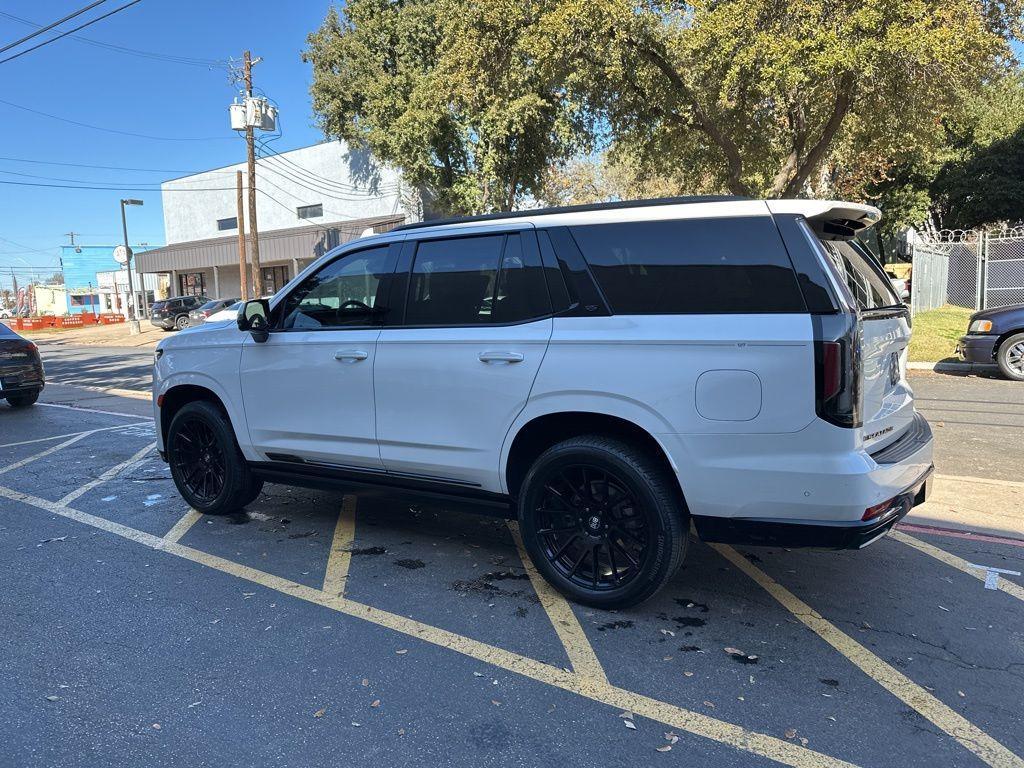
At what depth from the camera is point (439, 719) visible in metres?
2.78

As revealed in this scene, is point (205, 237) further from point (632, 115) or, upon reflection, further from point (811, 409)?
point (811, 409)

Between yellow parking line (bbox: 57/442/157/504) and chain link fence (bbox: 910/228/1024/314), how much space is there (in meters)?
19.3

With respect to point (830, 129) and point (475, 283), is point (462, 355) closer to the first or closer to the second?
point (475, 283)

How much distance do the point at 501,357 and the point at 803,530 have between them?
5.27 feet

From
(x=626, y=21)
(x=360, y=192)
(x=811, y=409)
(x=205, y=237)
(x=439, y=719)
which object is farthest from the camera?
(x=205, y=237)

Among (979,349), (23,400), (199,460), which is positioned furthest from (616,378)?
(23,400)

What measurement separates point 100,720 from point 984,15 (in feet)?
51.7

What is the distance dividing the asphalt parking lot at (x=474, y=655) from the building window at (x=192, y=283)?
144 feet

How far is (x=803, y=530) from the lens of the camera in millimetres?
3119

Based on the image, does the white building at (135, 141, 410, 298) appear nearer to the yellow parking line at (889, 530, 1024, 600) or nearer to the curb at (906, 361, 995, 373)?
the curb at (906, 361, 995, 373)

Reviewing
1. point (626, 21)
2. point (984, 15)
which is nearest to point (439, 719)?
point (626, 21)

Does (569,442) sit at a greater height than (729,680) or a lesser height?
greater

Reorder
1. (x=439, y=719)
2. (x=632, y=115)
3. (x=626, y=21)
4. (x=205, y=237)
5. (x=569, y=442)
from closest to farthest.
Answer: (x=439, y=719), (x=569, y=442), (x=626, y=21), (x=632, y=115), (x=205, y=237)

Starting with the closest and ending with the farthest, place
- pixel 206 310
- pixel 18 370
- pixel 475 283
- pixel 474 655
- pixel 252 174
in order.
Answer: pixel 474 655
pixel 475 283
pixel 18 370
pixel 252 174
pixel 206 310
